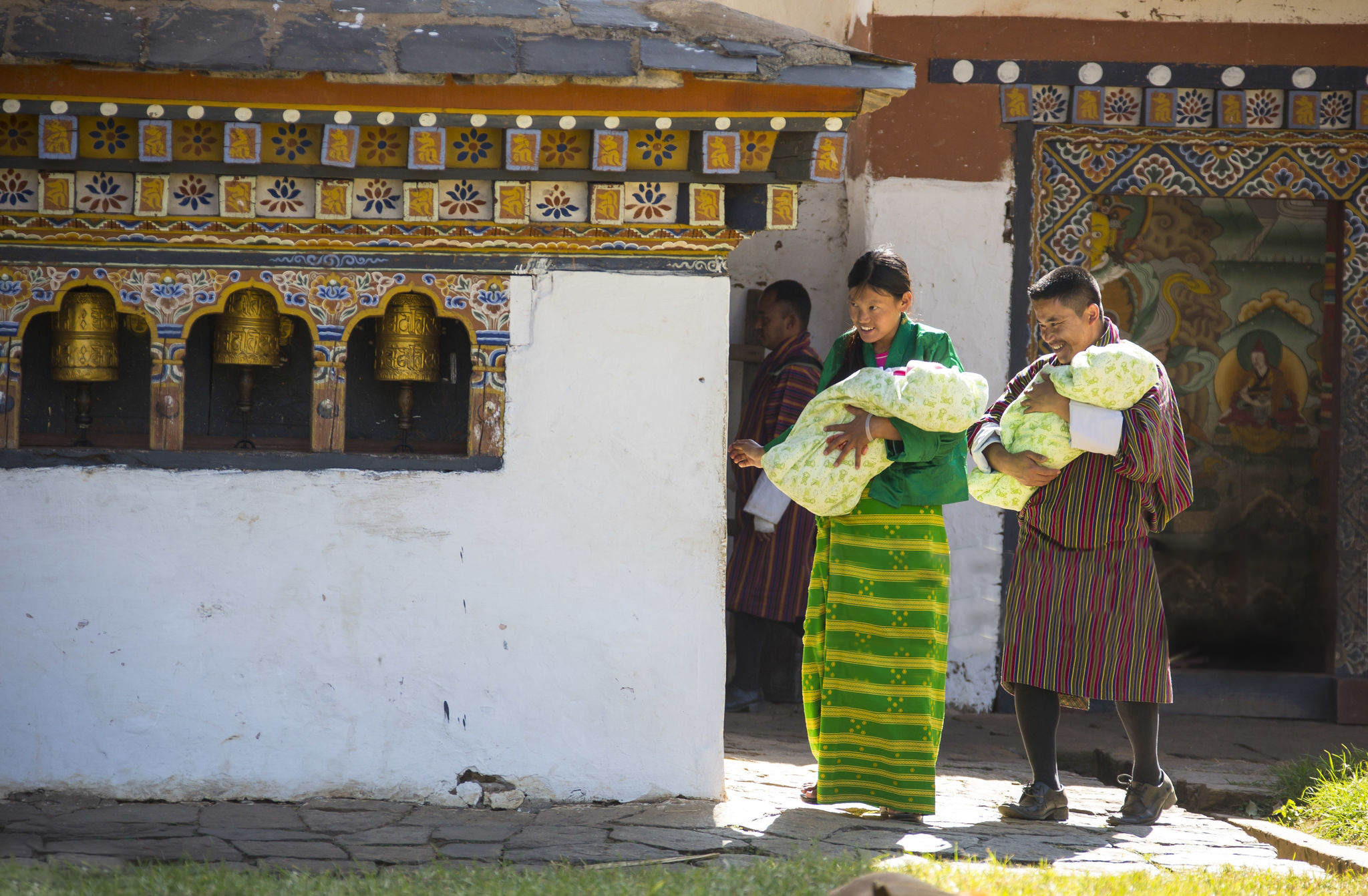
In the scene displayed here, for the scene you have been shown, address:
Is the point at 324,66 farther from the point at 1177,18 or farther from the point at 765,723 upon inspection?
the point at 1177,18

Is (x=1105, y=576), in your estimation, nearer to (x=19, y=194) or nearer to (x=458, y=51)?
(x=458, y=51)

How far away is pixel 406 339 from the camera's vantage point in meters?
4.36

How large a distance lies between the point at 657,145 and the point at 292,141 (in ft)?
3.55

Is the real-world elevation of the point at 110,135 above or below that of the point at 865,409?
above

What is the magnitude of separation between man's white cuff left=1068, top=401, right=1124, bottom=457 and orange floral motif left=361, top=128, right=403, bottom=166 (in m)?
2.12

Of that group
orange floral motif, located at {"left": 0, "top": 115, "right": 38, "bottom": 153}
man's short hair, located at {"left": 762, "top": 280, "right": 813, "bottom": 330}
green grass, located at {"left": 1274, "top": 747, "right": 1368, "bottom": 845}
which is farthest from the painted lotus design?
green grass, located at {"left": 1274, "top": 747, "right": 1368, "bottom": 845}

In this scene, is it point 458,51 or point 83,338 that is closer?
point 458,51

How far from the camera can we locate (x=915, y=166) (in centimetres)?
620

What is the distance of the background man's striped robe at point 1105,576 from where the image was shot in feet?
13.1

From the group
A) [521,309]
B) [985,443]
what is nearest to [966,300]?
[985,443]

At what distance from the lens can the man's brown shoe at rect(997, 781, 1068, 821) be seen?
414 cm

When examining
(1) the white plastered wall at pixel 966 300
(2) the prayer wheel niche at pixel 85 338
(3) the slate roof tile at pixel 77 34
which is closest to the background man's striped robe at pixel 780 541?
(1) the white plastered wall at pixel 966 300

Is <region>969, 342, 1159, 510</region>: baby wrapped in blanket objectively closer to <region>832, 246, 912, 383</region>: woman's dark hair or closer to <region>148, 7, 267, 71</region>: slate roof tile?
<region>832, 246, 912, 383</region>: woman's dark hair

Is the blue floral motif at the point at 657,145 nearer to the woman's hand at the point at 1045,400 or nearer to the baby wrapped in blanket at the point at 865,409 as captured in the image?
→ the baby wrapped in blanket at the point at 865,409
